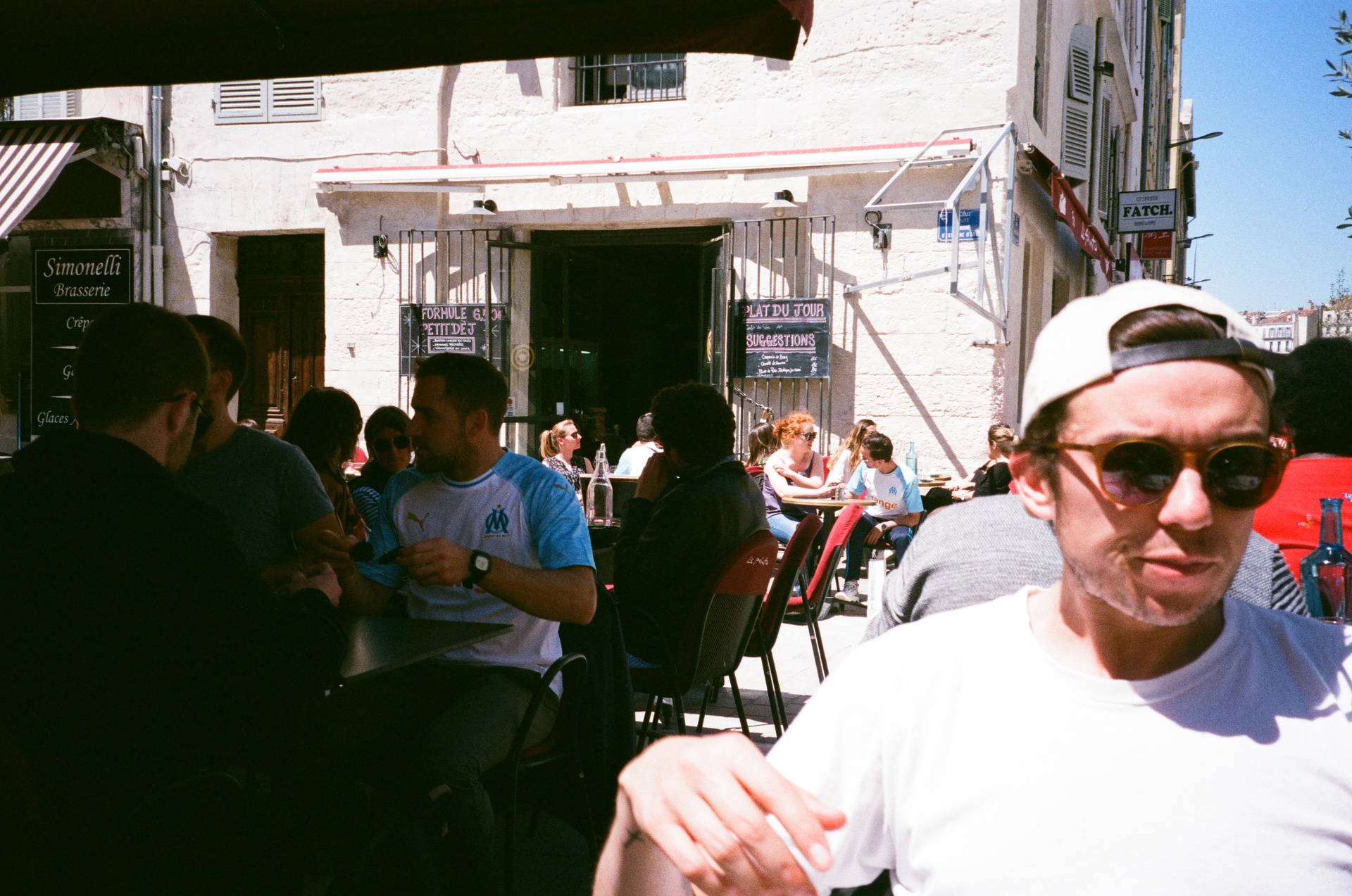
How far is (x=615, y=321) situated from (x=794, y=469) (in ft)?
16.2

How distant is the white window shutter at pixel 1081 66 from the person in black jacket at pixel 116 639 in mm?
12755

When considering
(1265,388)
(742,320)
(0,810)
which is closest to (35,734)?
(0,810)

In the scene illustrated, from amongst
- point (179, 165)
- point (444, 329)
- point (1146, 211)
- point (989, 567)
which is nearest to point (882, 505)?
point (444, 329)

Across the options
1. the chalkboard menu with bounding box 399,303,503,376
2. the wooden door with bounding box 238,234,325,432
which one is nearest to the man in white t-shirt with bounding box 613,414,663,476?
the chalkboard menu with bounding box 399,303,503,376

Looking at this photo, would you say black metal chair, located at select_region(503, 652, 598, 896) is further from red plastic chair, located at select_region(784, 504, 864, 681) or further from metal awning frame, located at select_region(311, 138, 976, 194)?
metal awning frame, located at select_region(311, 138, 976, 194)

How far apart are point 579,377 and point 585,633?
899 centimetres

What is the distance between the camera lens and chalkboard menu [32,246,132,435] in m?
11.6

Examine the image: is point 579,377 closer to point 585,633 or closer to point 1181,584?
point 585,633

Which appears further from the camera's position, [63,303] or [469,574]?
[63,303]

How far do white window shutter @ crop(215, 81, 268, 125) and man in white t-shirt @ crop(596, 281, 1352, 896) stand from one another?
38.6ft

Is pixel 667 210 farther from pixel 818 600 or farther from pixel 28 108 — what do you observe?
pixel 28 108

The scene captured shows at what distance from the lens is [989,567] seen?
5.87ft

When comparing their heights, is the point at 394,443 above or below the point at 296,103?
below

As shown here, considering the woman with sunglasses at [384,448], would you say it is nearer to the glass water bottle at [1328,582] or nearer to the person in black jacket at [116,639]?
the person in black jacket at [116,639]
